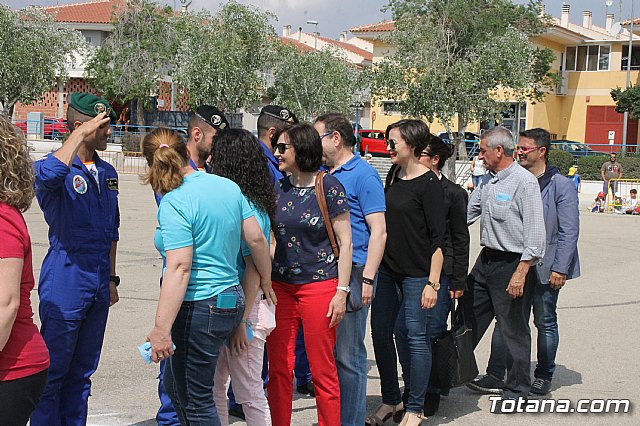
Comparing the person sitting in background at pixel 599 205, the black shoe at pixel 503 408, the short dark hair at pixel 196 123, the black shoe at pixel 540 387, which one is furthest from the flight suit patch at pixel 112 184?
the person sitting in background at pixel 599 205

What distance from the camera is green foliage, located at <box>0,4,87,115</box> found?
146 feet

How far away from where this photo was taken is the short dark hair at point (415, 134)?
18.2 feet

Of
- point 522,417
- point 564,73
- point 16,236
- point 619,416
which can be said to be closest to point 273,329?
point 16,236

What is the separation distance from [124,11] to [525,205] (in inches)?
1832

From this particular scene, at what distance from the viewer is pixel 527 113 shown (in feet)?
168

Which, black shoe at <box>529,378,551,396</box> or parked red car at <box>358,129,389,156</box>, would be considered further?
parked red car at <box>358,129,389,156</box>

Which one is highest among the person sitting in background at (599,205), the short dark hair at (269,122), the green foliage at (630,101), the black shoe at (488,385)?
the green foliage at (630,101)

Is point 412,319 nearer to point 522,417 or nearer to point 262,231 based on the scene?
point 522,417

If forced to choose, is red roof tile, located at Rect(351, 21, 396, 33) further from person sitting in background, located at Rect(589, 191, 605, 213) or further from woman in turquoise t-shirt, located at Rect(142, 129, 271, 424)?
woman in turquoise t-shirt, located at Rect(142, 129, 271, 424)

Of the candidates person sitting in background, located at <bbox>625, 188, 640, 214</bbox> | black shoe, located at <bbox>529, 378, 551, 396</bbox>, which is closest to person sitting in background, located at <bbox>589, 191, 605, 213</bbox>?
person sitting in background, located at <bbox>625, 188, 640, 214</bbox>

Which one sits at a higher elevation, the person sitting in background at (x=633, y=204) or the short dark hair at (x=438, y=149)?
the short dark hair at (x=438, y=149)

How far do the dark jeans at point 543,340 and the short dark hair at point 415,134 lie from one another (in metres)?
1.68

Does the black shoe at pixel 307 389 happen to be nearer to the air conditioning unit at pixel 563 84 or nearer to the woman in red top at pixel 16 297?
the woman in red top at pixel 16 297

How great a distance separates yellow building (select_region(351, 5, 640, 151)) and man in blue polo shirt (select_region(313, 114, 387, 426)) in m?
46.8
